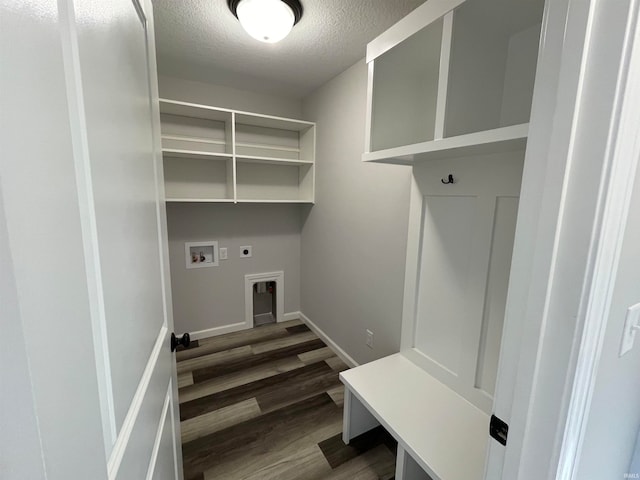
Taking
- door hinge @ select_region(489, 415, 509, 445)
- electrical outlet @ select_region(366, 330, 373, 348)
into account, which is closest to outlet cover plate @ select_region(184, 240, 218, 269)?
electrical outlet @ select_region(366, 330, 373, 348)

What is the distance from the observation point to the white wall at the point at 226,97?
2291mm

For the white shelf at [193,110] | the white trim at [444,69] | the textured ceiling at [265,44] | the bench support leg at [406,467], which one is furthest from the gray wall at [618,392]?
the white shelf at [193,110]

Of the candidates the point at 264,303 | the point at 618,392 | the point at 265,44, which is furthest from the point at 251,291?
the point at 618,392

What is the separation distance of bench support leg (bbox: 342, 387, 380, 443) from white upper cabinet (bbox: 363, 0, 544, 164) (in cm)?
137

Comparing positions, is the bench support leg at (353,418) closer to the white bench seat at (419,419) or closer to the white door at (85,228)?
the white bench seat at (419,419)

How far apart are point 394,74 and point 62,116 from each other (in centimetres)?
140

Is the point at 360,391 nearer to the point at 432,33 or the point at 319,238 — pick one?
the point at 319,238

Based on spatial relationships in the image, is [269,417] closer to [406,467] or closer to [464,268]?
[406,467]

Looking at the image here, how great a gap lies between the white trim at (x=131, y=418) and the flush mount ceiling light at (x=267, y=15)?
151 centimetres

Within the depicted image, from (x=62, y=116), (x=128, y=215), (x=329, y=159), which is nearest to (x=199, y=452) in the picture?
(x=128, y=215)

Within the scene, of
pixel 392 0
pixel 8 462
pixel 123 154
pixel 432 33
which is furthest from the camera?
pixel 392 0

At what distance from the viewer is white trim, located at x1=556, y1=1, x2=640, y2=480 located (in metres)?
0.46

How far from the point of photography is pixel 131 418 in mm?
557

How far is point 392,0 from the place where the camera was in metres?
1.33
